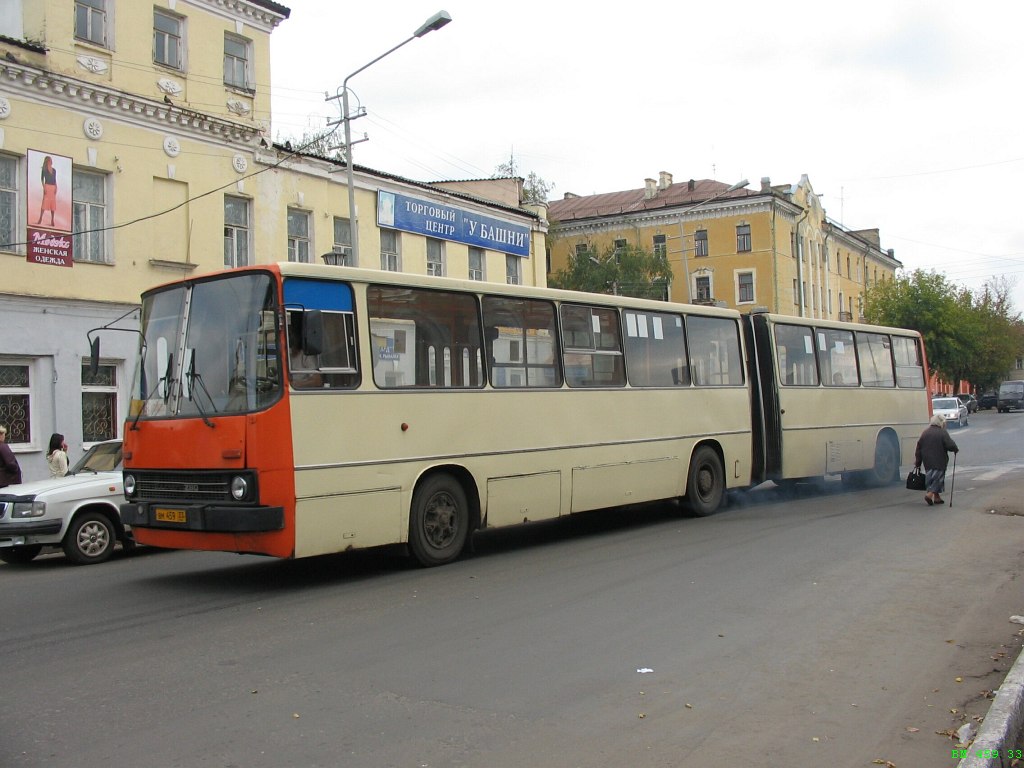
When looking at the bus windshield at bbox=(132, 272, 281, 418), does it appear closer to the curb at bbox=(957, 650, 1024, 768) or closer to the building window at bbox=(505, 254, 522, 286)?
the curb at bbox=(957, 650, 1024, 768)

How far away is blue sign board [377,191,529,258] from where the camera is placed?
94.4ft

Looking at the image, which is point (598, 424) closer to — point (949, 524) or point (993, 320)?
point (949, 524)

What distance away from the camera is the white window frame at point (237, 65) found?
24.1m

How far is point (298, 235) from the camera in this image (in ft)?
85.4

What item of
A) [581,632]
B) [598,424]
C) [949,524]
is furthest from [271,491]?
[949,524]

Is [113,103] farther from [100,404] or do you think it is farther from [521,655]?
[521,655]

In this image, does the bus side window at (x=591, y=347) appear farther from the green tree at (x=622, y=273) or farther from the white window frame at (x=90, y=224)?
the green tree at (x=622, y=273)

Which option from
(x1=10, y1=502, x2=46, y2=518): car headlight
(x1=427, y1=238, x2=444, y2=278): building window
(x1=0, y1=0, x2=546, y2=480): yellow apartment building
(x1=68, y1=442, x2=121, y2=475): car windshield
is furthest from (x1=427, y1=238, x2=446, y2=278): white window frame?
(x1=10, y1=502, x2=46, y2=518): car headlight

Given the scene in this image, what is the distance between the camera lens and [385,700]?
5703 mm

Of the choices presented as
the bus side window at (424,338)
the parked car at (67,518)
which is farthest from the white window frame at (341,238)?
the bus side window at (424,338)

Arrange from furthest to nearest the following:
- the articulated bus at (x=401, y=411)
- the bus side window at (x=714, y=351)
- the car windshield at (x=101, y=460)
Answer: the bus side window at (x=714, y=351), the car windshield at (x=101, y=460), the articulated bus at (x=401, y=411)

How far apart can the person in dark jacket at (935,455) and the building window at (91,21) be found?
18.0 m

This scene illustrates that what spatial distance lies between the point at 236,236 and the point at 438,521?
51.6 ft

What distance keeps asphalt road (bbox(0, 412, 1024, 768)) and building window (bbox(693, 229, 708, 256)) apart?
52147 millimetres
